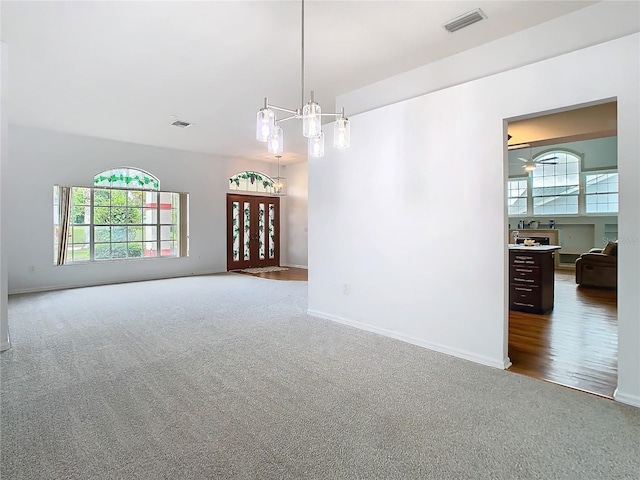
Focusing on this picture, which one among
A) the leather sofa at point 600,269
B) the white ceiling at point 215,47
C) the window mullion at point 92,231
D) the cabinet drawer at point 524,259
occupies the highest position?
the white ceiling at point 215,47

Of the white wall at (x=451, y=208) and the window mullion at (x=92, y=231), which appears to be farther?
the window mullion at (x=92, y=231)

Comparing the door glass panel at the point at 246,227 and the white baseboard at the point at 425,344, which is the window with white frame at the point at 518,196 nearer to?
the door glass panel at the point at 246,227

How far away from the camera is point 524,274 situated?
5.06 m

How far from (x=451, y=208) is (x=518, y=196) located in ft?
33.0

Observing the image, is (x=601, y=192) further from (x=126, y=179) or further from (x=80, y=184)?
(x=80, y=184)

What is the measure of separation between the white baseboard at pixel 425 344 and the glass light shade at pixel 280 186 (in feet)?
18.3

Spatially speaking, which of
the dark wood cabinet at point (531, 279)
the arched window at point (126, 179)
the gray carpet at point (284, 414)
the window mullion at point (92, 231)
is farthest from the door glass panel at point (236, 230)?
the dark wood cabinet at point (531, 279)

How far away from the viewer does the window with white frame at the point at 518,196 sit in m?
11.7

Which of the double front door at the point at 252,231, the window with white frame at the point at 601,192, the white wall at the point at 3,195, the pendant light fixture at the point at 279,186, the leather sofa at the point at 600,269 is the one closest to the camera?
the white wall at the point at 3,195

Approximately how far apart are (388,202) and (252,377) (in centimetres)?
A: 230

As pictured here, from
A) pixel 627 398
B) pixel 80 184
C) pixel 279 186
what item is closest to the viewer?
pixel 627 398

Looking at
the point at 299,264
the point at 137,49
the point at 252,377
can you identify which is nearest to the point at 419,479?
the point at 252,377

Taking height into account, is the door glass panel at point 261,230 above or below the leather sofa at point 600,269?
above

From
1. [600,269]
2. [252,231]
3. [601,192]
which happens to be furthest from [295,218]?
[601,192]
